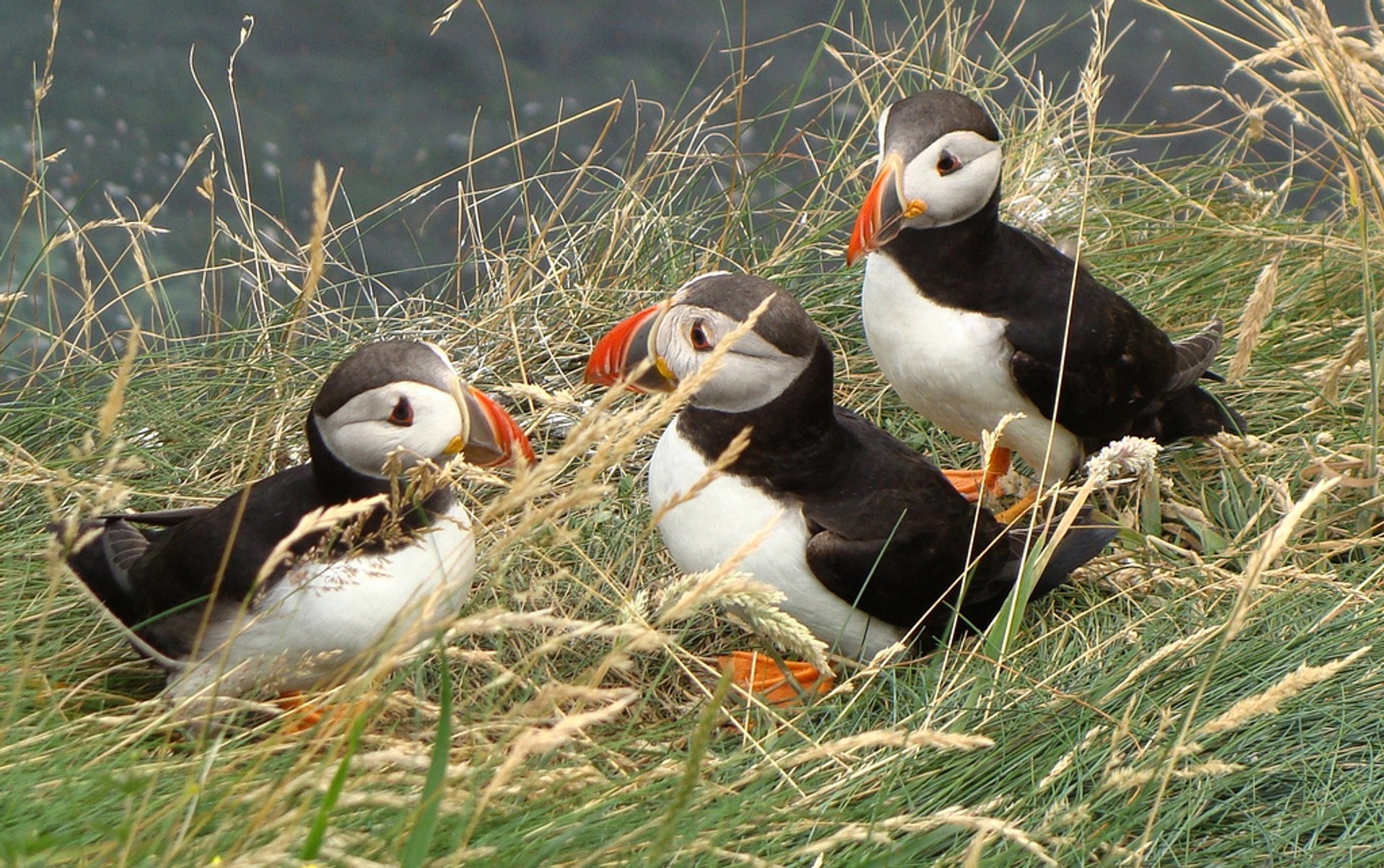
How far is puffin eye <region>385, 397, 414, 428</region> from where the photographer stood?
298 cm

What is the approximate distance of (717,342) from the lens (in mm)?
3240

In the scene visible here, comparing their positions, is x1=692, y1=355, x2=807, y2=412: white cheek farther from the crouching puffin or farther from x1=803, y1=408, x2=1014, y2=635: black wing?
x1=803, y1=408, x2=1014, y2=635: black wing

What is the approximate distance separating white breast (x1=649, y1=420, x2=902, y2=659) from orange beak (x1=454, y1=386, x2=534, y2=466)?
16.8 inches

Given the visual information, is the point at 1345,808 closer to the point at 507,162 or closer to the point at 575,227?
the point at 575,227

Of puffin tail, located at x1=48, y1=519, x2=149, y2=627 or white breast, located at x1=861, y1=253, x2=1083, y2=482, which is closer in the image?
puffin tail, located at x1=48, y1=519, x2=149, y2=627

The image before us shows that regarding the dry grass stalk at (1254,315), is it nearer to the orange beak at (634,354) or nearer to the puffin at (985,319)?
the puffin at (985,319)

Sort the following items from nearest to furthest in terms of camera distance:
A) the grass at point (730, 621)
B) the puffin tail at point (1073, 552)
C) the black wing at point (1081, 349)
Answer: the grass at point (730, 621) → the puffin tail at point (1073, 552) → the black wing at point (1081, 349)

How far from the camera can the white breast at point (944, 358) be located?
12.6 feet

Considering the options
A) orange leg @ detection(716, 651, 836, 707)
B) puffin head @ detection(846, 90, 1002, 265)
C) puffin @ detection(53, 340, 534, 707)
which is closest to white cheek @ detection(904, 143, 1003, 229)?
puffin head @ detection(846, 90, 1002, 265)

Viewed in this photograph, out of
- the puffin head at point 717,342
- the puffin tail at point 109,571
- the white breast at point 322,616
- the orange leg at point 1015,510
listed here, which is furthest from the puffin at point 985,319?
the puffin tail at point 109,571

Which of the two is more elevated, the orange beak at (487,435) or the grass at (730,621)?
the orange beak at (487,435)

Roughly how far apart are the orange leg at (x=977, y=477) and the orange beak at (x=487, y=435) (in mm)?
1645

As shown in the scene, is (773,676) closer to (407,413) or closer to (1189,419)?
(407,413)

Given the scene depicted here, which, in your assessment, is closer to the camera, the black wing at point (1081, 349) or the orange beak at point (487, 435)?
the orange beak at point (487, 435)
